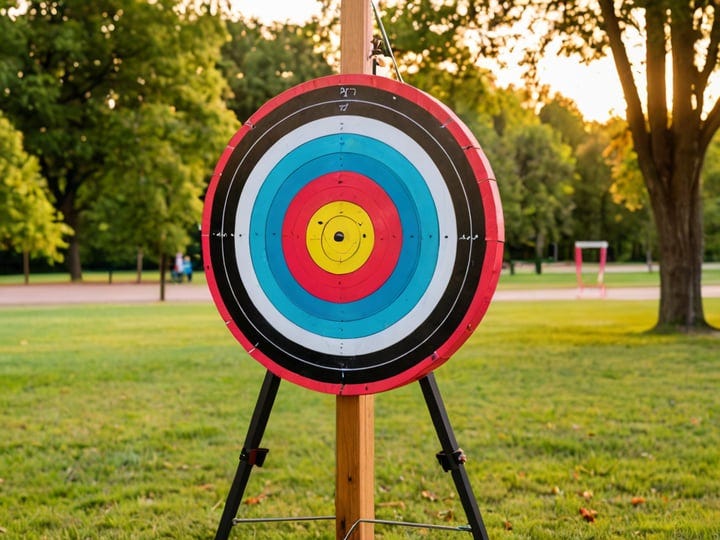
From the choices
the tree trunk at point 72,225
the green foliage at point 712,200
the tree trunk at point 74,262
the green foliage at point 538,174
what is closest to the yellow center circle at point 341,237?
the tree trunk at point 72,225

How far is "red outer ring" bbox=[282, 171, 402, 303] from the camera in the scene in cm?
352

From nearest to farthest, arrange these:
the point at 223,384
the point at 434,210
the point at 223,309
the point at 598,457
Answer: the point at 434,210 < the point at 223,309 < the point at 598,457 < the point at 223,384

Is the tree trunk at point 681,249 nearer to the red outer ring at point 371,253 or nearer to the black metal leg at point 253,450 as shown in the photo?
the red outer ring at point 371,253

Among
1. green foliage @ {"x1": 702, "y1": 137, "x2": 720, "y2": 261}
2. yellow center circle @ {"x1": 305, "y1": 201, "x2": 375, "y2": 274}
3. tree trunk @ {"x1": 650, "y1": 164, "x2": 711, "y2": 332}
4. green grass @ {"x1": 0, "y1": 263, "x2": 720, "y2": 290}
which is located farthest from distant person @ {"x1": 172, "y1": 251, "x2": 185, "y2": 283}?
yellow center circle @ {"x1": 305, "y1": 201, "x2": 375, "y2": 274}

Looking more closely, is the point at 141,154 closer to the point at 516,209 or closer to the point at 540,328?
the point at 540,328

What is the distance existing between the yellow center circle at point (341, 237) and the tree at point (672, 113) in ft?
37.7

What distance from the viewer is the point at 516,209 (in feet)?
167

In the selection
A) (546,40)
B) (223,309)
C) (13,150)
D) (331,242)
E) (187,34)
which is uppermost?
(187,34)

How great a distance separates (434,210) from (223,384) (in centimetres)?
654

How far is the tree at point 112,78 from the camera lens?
27.8 metres

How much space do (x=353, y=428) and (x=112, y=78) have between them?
96.8 feet

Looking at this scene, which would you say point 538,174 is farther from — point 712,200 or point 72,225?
point 72,225

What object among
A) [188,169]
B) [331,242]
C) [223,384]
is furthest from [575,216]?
[331,242]

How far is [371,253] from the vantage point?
3.54 m
